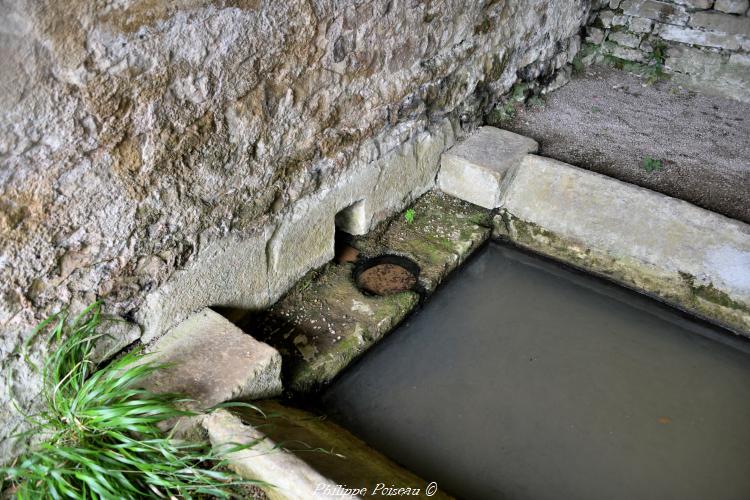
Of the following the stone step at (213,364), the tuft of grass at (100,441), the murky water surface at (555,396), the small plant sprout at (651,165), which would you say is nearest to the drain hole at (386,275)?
the murky water surface at (555,396)

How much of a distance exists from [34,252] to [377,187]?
1.62 m

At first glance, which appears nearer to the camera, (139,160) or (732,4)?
(139,160)

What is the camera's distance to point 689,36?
4.16m

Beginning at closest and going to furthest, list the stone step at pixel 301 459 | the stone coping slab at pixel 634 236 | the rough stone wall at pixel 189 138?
the rough stone wall at pixel 189 138
the stone step at pixel 301 459
the stone coping slab at pixel 634 236

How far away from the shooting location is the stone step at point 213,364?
80.6 inches

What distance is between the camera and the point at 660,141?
141 inches

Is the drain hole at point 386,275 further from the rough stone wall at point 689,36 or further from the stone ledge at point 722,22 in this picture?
the stone ledge at point 722,22

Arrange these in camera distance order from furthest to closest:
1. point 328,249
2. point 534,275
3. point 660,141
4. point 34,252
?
1. point 660,141
2. point 534,275
3. point 328,249
4. point 34,252

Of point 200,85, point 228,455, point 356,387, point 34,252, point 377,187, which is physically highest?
point 200,85

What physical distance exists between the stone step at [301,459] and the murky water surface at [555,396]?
0.90ft

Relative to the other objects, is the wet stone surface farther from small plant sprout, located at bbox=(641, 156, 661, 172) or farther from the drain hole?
small plant sprout, located at bbox=(641, 156, 661, 172)

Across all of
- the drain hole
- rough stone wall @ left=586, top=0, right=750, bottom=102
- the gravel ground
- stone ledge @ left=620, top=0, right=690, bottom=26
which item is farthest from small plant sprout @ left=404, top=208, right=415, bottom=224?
stone ledge @ left=620, top=0, right=690, bottom=26

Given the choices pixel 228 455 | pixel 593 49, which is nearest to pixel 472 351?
pixel 228 455

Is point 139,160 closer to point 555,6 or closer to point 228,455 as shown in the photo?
point 228,455
